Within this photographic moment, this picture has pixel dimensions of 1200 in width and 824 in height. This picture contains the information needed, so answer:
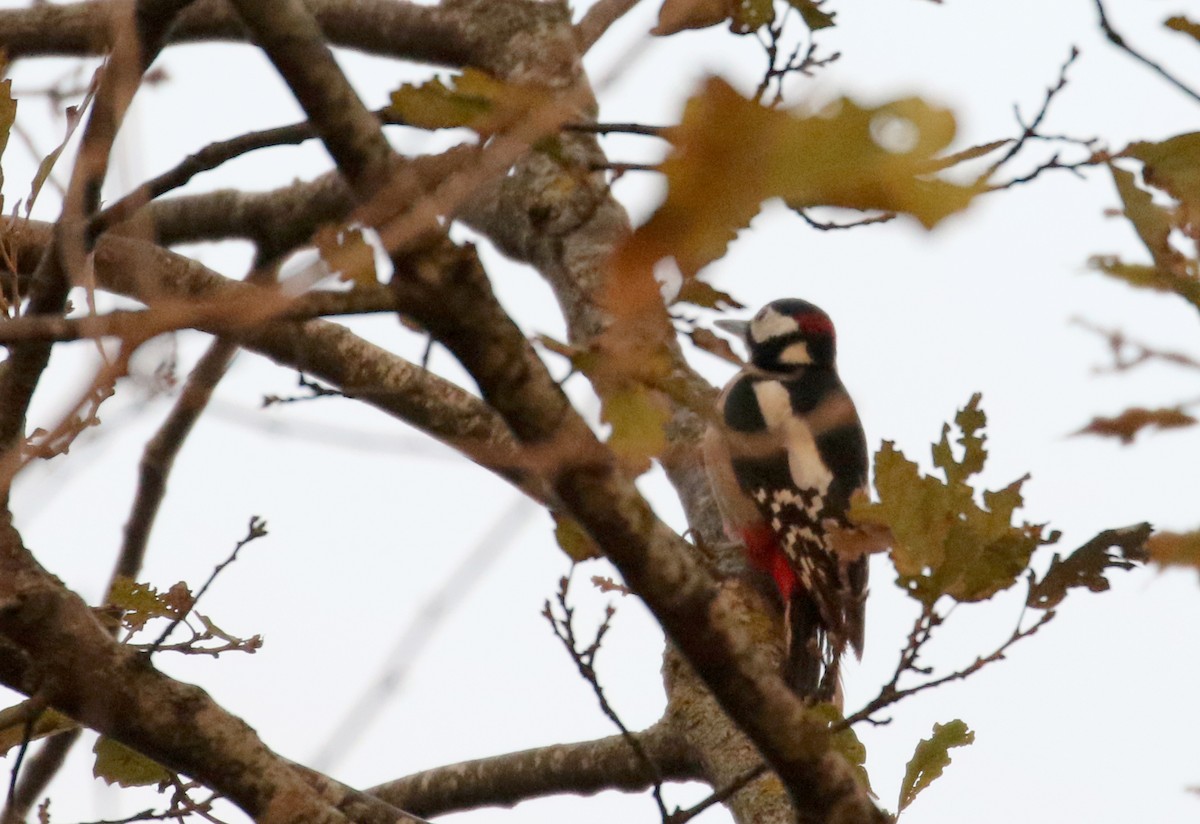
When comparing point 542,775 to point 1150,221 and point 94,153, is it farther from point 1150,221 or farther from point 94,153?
point 1150,221

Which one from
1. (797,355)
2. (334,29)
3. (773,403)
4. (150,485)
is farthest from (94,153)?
(797,355)

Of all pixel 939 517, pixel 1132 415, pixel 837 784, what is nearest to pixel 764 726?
pixel 837 784

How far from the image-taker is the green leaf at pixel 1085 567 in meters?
1.74

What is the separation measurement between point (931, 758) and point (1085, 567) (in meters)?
0.31

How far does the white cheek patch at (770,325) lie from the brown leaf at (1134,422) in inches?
153

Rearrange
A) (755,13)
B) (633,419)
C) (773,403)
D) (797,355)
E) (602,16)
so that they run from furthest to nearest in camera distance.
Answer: (797,355), (773,403), (602,16), (755,13), (633,419)

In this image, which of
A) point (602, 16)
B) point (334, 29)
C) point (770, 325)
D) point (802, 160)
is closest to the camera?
point (802, 160)

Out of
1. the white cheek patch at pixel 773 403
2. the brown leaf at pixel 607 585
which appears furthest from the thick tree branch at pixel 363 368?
the white cheek patch at pixel 773 403

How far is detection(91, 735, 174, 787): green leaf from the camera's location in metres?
2.05

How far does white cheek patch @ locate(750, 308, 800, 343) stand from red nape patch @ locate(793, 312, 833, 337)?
0.02 m

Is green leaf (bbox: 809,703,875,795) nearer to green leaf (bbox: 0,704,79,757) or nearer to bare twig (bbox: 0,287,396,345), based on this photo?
bare twig (bbox: 0,287,396,345)

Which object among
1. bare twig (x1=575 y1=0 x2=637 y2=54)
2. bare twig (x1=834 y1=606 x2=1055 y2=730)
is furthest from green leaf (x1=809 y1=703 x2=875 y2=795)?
bare twig (x1=575 y1=0 x2=637 y2=54)

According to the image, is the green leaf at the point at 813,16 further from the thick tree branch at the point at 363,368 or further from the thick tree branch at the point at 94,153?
the thick tree branch at the point at 363,368

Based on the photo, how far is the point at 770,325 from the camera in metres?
4.97
